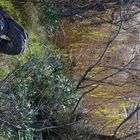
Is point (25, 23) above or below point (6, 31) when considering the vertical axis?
above

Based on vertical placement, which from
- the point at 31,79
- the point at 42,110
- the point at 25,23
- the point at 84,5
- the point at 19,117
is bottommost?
the point at 19,117

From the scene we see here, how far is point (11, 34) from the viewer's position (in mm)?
3799

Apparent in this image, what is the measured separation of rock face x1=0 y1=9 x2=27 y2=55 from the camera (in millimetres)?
3748

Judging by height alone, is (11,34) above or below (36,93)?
below

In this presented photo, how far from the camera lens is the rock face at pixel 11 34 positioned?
12.3ft

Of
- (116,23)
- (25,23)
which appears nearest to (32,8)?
(25,23)

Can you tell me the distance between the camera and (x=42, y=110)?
18.1 feet

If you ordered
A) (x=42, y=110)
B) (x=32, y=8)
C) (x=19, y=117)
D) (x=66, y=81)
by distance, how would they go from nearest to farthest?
(x=19, y=117) → (x=42, y=110) → (x=66, y=81) → (x=32, y=8)

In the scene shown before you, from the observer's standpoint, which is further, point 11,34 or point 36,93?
point 36,93

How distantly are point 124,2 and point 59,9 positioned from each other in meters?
1.06

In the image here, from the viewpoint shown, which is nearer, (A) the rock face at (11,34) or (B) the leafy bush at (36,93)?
(A) the rock face at (11,34)

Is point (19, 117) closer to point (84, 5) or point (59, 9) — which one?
point (59, 9)

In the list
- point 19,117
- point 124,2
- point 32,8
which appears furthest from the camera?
point 124,2

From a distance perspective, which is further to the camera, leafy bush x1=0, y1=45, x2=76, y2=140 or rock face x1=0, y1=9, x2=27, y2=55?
leafy bush x1=0, y1=45, x2=76, y2=140
